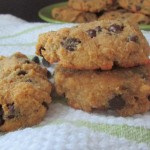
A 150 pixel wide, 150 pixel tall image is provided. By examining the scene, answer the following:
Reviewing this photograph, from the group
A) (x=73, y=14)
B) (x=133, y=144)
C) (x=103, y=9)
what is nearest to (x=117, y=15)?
(x=103, y=9)

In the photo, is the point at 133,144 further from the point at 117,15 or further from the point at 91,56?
the point at 117,15

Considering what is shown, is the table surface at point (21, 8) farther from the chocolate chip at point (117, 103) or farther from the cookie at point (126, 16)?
the chocolate chip at point (117, 103)

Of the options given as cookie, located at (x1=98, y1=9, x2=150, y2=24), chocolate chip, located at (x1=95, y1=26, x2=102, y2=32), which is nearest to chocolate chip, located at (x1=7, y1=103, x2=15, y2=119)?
chocolate chip, located at (x1=95, y1=26, x2=102, y2=32)

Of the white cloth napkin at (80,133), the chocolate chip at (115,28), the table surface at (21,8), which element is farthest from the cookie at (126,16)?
the white cloth napkin at (80,133)

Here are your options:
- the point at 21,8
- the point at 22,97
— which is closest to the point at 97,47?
the point at 22,97

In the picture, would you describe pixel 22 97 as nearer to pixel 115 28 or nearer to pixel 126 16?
pixel 115 28

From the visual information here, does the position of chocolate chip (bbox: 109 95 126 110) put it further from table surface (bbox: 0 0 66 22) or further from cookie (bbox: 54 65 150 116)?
table surface (bbox: 0 0 66 22)

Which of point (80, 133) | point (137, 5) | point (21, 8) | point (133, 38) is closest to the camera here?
point (80, 133)

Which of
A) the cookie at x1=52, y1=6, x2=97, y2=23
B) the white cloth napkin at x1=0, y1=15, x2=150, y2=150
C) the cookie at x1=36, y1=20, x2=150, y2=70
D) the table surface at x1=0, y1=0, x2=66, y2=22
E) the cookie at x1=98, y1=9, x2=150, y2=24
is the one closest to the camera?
the white cloth napkin at x1=0, y1=15, x2=150, y2=150
